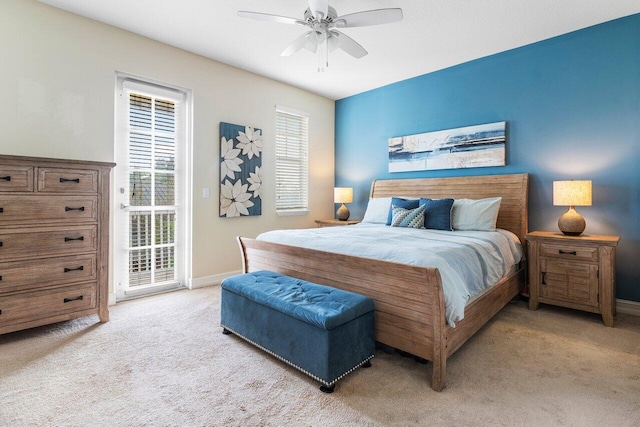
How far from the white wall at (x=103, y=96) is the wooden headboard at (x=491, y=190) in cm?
203

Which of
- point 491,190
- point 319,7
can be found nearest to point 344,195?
point 491,190

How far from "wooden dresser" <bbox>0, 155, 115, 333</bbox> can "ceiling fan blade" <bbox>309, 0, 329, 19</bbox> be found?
2.08 m

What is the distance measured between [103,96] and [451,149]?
3928mm

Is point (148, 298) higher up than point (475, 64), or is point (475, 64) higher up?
point (475, 64)

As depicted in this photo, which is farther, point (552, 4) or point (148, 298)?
point (148, 298)

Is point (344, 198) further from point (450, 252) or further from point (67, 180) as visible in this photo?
point (67, 180)

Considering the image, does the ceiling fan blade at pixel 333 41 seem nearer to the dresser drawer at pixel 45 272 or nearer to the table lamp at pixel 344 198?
the table lamp at pixel 344 198

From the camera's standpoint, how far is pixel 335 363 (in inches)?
68.1

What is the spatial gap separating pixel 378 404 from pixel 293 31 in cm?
327

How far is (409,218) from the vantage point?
11.4ft

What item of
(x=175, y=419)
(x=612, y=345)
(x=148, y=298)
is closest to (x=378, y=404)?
(x=175, y=419)

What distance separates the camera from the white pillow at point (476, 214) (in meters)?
3.30

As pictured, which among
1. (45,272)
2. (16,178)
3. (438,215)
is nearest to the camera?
Result: (16,178)

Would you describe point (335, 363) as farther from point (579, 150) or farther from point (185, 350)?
point (579, 150)
